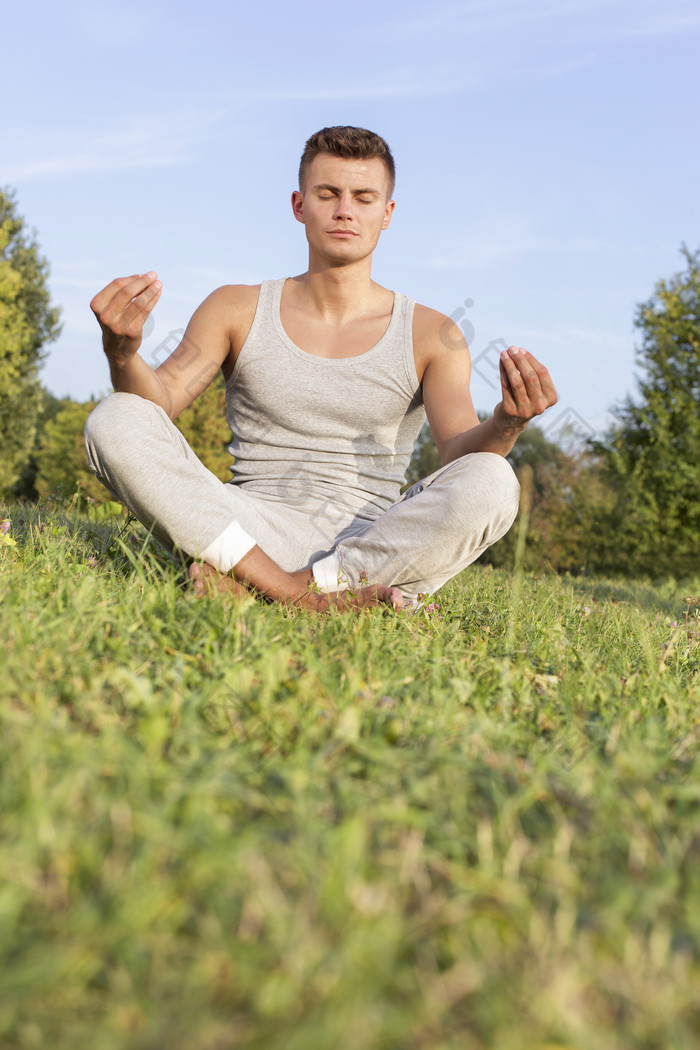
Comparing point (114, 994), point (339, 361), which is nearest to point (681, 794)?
point (114, 994)

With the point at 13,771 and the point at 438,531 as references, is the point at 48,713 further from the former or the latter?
the point at 438,531

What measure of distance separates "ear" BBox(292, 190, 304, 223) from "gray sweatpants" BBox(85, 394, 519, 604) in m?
1.57

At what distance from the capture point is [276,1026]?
840 mm

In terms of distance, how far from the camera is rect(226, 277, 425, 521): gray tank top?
375cm

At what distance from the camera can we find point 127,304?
2.92 metres

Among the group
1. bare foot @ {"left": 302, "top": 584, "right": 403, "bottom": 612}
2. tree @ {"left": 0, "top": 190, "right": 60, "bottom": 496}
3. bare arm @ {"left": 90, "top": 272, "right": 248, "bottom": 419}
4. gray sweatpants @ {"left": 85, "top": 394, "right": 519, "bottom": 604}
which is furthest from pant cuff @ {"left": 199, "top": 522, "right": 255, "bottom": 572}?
tree @ {"left": 0, "top": 190, "right": 60, "bottom": 496}

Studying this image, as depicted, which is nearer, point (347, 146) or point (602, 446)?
point (347, 146)

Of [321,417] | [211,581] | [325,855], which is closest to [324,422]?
[321,417]

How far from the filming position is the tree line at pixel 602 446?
15.1 meters

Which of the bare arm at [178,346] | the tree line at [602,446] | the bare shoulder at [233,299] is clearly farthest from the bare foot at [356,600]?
the tree line at [602,446]

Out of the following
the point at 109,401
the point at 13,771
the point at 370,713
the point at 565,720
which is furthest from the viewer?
the point at 109,401

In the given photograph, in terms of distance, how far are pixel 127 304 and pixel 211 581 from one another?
3.32 feet

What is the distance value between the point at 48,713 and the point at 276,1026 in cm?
80

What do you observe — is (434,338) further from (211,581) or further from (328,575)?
(211,581)
